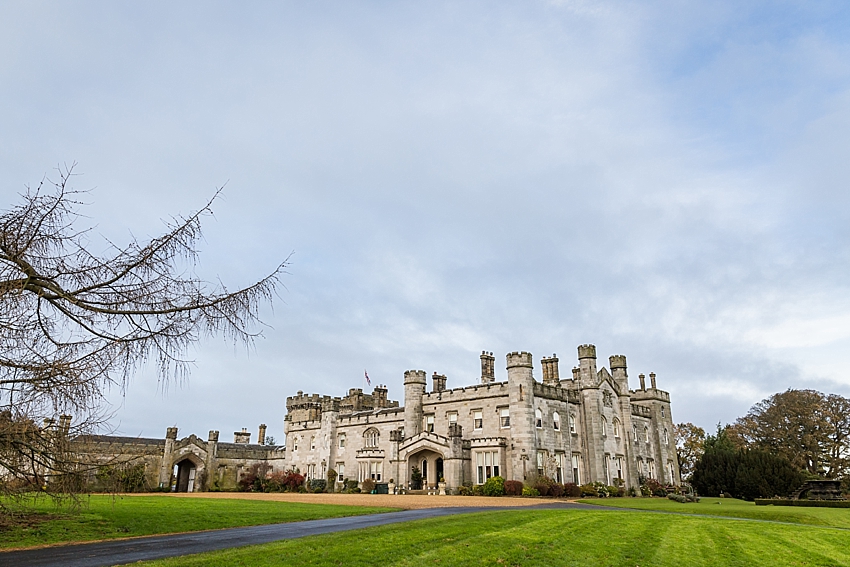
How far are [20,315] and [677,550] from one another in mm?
13869

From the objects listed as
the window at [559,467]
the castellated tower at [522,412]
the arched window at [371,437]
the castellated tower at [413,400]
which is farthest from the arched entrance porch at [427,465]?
the window at [559,467]

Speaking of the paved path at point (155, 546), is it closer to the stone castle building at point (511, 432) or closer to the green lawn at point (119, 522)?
the green lawn at point (119, 522)

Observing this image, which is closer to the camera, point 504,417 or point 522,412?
point 522,412

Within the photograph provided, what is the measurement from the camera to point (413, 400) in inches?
1763

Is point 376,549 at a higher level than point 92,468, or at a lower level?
lower

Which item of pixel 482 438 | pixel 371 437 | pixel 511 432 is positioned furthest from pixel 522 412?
pixel 371 437

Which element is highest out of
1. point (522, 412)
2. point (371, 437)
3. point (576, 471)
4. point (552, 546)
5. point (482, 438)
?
point (522, 412)

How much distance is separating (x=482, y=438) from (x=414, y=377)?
8.40m

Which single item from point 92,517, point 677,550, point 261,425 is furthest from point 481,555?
point 261,425

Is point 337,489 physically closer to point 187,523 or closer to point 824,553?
point 187,523

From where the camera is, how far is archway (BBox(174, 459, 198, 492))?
49.1 metres

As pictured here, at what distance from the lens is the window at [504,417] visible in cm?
3988

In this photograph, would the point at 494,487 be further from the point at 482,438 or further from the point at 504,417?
the point at 504,417

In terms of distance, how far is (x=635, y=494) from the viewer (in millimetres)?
42062
